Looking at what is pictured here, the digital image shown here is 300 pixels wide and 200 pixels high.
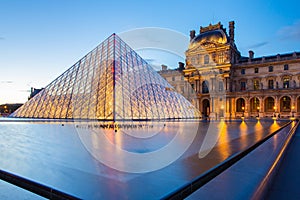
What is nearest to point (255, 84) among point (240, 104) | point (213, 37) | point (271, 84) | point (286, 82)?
point (271, 84)

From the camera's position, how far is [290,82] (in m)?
37.8

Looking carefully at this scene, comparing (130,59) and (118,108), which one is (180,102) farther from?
(118,108)

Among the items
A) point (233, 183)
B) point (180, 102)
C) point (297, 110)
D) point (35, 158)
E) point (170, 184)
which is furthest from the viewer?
point (297, 110)

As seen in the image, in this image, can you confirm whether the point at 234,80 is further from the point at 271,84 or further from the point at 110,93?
the point at 110,93

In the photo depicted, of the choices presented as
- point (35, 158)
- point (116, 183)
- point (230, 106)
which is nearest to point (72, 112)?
point (35, 158)

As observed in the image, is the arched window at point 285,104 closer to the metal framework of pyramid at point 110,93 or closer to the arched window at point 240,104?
the arched window at point 240,104

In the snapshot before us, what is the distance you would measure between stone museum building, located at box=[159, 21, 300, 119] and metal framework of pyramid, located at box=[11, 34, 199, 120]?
836 inches

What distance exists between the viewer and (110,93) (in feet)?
54.9

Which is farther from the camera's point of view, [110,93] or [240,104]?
[240,104]

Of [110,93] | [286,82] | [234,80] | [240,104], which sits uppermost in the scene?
[234,80]

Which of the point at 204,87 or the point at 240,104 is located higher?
the point at 204,87

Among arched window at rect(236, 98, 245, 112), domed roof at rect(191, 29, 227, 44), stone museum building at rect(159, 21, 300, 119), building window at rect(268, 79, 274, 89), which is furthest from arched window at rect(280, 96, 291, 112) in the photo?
domed roof at rect(191, 29, 227, 44)

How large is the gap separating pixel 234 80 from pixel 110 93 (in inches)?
1310

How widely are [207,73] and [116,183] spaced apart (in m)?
43.4
